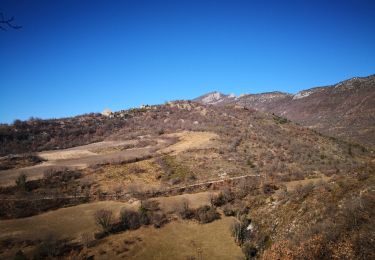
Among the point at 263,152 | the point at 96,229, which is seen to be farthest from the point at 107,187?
the point at 263,152

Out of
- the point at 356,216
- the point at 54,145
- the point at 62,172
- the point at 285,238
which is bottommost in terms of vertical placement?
the point at 285,238

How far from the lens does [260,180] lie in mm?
32438

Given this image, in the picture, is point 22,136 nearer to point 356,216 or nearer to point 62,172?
point 62,172

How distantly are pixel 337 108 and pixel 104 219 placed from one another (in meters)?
101

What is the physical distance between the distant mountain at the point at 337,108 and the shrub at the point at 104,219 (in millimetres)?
57402

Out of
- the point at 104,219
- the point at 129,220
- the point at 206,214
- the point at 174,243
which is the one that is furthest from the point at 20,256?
the point at 206,214

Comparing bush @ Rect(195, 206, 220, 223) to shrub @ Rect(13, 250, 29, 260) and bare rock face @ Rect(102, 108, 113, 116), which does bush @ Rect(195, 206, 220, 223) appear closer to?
shrub @ Rect(13, 250, 29, 260)

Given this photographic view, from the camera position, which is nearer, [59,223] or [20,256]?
[20,256]

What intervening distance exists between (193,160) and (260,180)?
10.3 meters

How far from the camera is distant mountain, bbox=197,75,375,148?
8250 centimetres

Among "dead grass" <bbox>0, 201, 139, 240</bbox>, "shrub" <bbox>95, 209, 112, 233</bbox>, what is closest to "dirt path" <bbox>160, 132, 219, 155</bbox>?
"dead grass" <bbox>0, 201, 139, 240</bbox>

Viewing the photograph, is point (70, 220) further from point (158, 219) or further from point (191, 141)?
point (191, 141)

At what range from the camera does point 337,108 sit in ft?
350

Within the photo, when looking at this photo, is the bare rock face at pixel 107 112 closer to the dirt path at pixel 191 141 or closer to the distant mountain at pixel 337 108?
the dirt path at pixel 191 141
